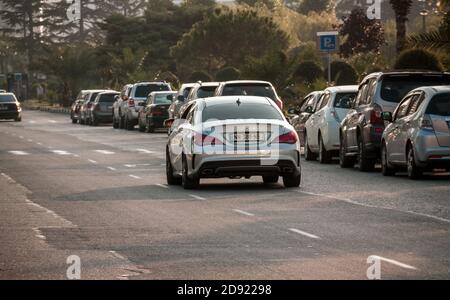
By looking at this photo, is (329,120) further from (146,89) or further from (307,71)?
(307,71)

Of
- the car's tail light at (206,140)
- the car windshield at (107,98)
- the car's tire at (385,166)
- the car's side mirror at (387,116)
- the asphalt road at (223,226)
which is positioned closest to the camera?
the asphalt road at (223,226)

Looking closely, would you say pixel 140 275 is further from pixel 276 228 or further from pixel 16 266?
pixel 276 228

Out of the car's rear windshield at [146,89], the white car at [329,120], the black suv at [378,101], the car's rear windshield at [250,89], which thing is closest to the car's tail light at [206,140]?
the black suv at [378,101]

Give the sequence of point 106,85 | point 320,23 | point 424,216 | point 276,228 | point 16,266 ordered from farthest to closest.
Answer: point 320,23 → point 106,85 → point 424,216 → point 276,228 → point 16,266

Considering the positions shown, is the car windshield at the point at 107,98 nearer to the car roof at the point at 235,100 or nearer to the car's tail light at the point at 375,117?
the car's tail light at the point at 375,117

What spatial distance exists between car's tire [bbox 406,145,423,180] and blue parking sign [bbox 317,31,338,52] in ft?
64.2

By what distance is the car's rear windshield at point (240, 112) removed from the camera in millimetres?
24781

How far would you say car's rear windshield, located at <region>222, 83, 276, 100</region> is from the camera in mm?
38166

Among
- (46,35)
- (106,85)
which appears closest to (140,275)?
(106,85)

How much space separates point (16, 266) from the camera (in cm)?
1399

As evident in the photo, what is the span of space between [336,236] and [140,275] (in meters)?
3.90

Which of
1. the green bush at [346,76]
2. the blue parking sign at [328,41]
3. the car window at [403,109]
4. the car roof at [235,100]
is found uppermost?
the blue parking sign at [328,41]

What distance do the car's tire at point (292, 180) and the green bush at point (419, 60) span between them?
53.6 feet

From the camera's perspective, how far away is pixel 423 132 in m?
25.8
